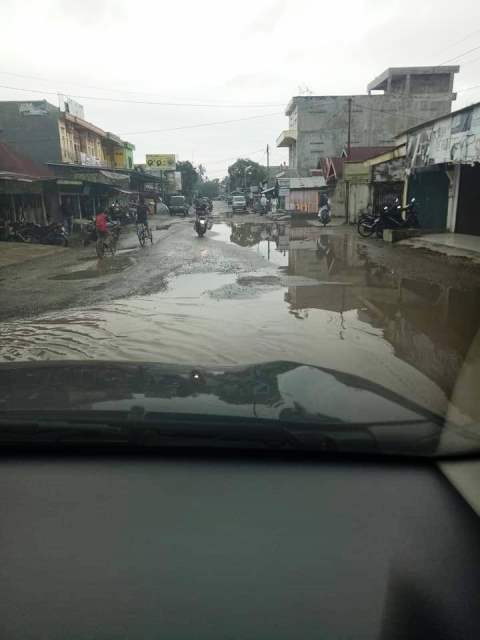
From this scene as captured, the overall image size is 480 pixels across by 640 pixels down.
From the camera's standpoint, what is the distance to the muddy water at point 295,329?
16.6ft

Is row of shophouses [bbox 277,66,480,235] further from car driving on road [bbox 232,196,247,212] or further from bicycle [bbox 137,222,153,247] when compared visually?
bicycle [bbox 137,222,153,247]

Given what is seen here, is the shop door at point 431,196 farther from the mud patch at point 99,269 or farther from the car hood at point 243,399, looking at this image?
the car hood at point 243,399

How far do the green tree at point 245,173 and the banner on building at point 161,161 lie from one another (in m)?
25.3

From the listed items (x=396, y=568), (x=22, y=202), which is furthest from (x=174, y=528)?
(x=22, y=202)

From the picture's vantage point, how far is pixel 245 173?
288 ft

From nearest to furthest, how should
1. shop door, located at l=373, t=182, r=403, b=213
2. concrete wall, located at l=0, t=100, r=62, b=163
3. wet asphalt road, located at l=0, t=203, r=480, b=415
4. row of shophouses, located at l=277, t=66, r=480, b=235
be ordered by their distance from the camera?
wet asphalt road, located at l=0, t=203, r=480, b=415
row of shophouses, located at l=277, t=66, r=480, b=235
shop door, located at l=373, t=182, r=403, b=213
concrete wall, located at l=0, t=100, r=62, b=163

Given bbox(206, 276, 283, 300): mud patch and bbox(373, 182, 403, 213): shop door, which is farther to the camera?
bbox(373, 182, 403, 213): shop door

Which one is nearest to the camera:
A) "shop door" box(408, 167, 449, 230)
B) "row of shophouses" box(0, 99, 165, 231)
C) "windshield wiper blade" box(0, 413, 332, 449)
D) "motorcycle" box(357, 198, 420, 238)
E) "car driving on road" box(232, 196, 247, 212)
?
"windshield wiper blade" box(0, 413, 332, 449)

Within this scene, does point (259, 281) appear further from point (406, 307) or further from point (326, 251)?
point (326, 251)

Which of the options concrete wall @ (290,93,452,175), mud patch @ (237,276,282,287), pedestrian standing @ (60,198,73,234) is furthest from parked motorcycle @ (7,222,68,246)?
concrete wall @ (290,93,452,175)

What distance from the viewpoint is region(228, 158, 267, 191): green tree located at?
282 feet

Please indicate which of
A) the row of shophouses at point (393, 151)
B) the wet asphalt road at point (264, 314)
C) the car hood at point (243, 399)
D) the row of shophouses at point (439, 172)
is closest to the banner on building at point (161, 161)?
the row of shophouses at point (393, 151)

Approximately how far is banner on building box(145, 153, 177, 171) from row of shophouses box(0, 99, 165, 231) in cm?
1677

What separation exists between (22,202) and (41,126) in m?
9.56
